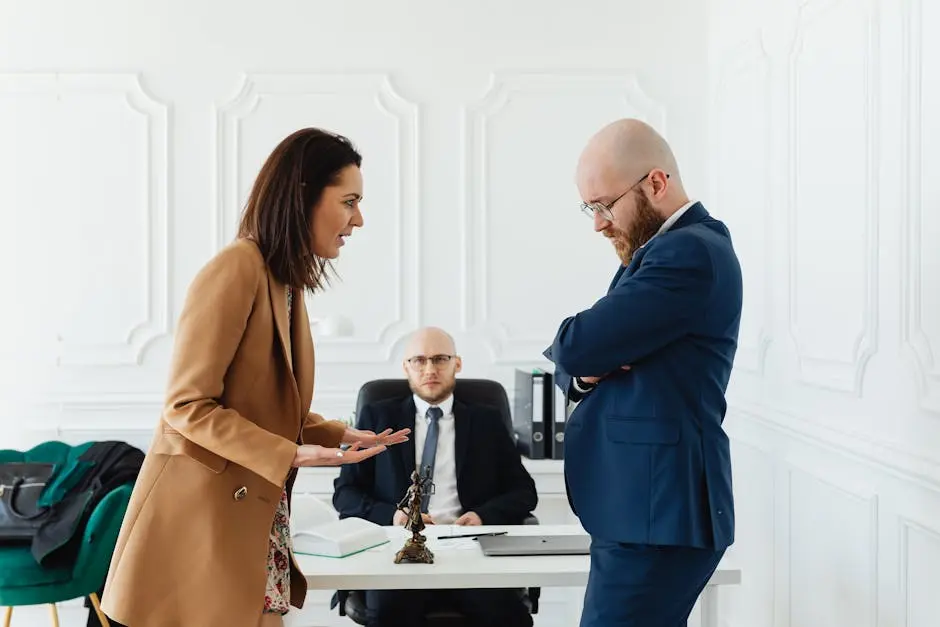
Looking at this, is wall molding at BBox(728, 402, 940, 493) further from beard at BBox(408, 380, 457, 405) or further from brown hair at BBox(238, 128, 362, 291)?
brown hair at BBox(238, 128, 362, 291)

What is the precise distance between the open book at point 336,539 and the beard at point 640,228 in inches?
41.4

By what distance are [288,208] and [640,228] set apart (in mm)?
803

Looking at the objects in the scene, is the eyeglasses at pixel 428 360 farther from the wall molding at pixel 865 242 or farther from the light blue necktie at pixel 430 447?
the wall molding at pixel 865 242

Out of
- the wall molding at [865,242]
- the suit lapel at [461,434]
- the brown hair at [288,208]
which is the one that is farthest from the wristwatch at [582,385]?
the suit lapel at [461,434]

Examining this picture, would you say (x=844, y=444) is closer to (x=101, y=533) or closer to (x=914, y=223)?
(x=914, y=223)

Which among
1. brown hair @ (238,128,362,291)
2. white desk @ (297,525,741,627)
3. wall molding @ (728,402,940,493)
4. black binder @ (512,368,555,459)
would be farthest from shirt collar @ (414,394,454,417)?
brown hair @ (238,128,362,291)

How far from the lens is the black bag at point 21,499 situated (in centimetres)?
360

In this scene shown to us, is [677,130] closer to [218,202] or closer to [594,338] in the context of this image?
[218,202]

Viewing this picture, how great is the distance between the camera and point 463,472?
352 centimetres

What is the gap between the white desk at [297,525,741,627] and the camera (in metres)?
2.33

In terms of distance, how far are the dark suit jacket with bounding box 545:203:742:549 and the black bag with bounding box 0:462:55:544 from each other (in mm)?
2499

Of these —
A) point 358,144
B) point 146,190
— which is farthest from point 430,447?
point 146,190

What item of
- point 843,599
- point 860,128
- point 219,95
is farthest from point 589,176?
point 219,95

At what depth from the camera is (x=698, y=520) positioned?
1.99 m
